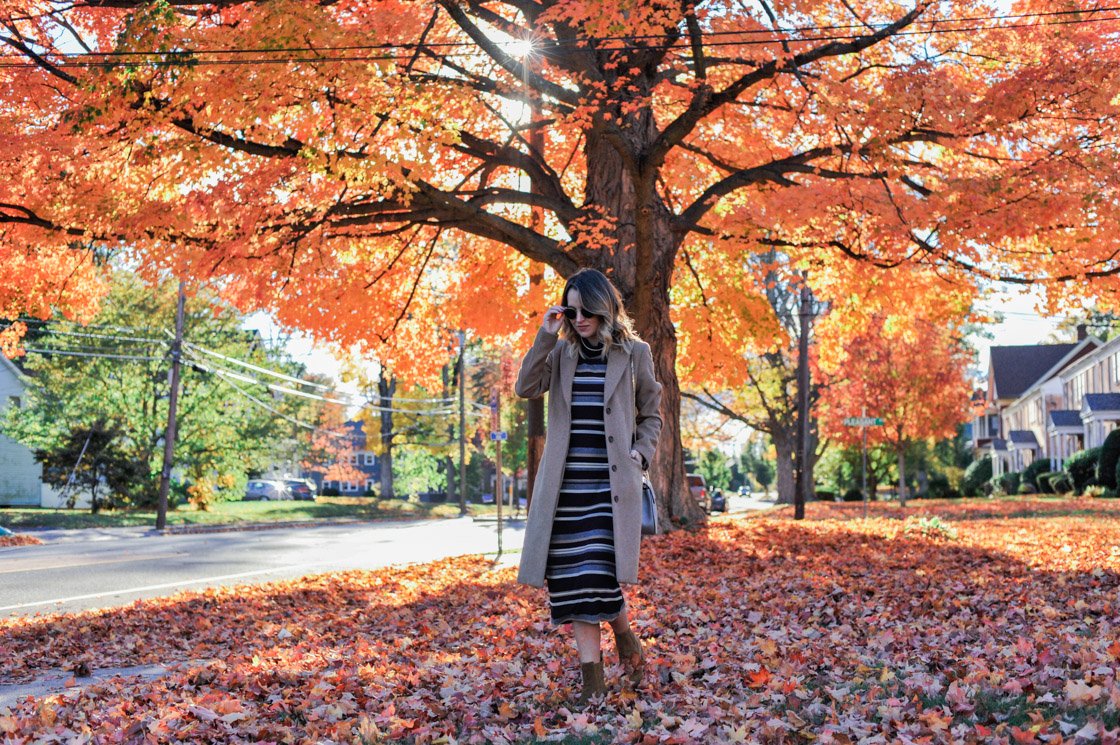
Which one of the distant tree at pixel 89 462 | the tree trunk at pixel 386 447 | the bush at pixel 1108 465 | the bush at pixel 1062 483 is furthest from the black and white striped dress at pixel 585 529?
the tree trunk at pixel 386 447

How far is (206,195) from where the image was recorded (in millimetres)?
12094

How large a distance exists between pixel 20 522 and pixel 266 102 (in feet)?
64.0

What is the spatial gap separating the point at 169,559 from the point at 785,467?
29073mm

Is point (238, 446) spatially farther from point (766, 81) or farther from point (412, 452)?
point (766, 81)

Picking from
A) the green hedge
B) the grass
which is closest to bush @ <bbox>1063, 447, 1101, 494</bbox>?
the green hedge

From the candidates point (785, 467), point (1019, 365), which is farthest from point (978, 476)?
point (785, 467)

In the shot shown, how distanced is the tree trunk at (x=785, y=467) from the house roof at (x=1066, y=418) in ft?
49.5

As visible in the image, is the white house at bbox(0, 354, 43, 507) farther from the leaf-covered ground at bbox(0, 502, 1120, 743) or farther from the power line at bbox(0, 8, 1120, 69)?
the leaf-covered ground at bbox(0, 502, 1120, 743)

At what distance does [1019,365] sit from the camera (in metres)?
68.0

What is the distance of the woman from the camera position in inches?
182

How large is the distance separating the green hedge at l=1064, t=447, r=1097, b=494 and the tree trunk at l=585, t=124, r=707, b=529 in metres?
24.9

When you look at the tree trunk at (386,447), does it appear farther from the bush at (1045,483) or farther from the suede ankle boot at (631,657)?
the suede ankle boot at (631,657)

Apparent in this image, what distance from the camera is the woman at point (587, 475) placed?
15.2 feet

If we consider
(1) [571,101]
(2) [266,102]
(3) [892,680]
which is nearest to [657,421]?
(3) [892,680]
